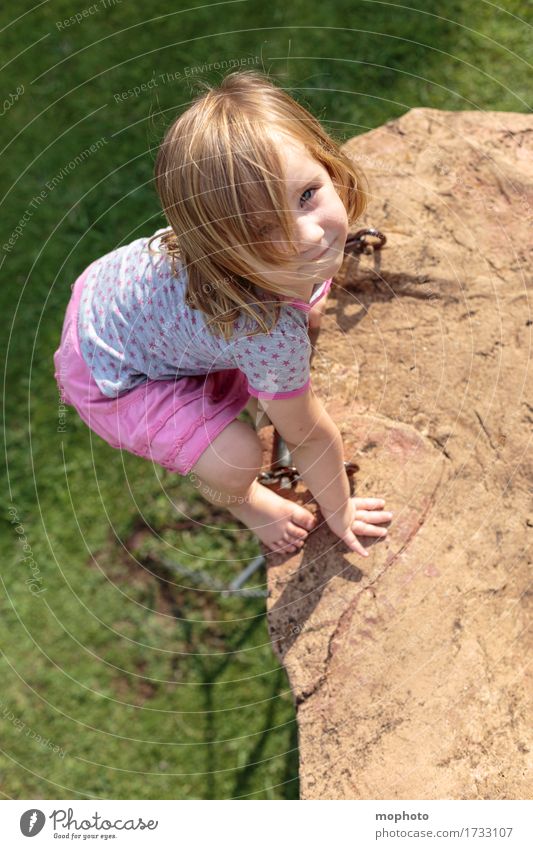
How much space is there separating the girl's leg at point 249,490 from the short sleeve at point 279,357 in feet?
0.53

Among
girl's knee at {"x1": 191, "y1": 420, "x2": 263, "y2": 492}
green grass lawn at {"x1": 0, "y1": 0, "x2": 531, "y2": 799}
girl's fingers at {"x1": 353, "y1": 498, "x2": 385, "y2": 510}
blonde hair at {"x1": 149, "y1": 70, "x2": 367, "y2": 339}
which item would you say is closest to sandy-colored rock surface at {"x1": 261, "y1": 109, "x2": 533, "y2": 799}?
girl's fingers at {"x1": 353, "y1": 498, "x2": 385, "y2": 510}

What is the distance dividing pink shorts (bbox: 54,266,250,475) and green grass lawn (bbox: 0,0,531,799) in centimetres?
66

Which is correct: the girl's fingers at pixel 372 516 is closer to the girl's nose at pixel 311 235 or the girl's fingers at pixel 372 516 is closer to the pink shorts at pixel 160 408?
the pink shorts at pixel 160 408

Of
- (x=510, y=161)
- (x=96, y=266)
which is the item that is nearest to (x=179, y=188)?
(x=96, y=266)

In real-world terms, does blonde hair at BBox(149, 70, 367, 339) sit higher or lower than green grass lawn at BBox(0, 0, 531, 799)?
higher

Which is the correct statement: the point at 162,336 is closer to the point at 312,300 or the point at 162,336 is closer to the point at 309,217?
the point at 312,300

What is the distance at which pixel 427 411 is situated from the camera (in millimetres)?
1568

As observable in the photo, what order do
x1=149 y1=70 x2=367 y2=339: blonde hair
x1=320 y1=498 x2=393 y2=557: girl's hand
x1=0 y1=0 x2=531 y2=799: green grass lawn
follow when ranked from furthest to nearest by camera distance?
x1=0 y1=0 x2=531 y2=799: green grass lawn → x1=320 y1=498 x2=393 y2=557: girl's hand → x1=149 y1=70 x2=367 y2=339: blonde hair

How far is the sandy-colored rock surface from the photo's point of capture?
52.9 inches

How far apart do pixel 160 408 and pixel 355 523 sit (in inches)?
16.8

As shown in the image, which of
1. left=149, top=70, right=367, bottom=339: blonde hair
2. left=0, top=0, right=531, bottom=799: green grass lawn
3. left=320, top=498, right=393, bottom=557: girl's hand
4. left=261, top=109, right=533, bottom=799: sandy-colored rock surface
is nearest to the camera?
left=149, top=70, right=367, bottom=339: blonde hair
